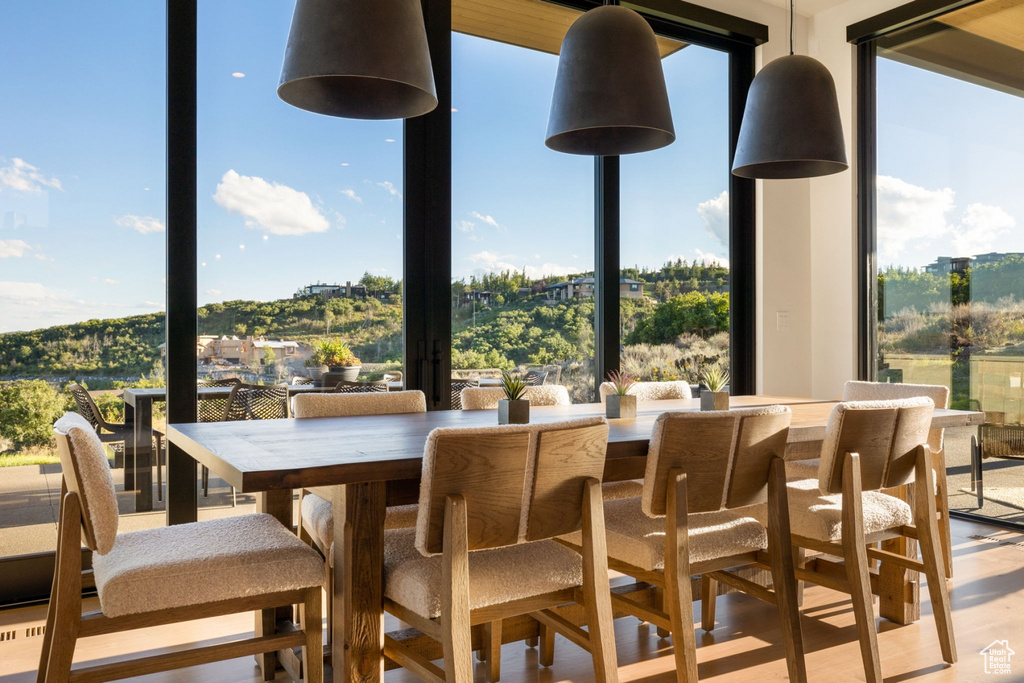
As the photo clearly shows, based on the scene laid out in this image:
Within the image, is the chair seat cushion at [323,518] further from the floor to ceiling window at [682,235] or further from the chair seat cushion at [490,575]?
the floor to ceiling window at [682,235]

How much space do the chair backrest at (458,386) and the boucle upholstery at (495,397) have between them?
0.86 m

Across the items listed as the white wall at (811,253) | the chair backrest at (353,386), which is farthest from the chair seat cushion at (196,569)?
the white wall at (811,253)

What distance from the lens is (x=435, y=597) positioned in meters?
1.80

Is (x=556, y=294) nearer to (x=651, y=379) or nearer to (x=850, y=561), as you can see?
(x=651, y=379)

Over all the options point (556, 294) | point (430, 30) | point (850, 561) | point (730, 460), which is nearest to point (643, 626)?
point (850, 561)

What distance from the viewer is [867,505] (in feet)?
8.61

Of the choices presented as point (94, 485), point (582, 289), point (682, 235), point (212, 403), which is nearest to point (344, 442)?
point (94, 485)

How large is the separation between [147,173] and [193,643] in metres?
1.96

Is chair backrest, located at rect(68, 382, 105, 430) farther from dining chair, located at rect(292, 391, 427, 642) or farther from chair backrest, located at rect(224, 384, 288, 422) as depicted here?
dining chair, located at rect(292, 391, 427, 642)

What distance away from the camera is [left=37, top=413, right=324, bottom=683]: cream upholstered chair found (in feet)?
5.75

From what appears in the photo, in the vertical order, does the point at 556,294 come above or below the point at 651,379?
above

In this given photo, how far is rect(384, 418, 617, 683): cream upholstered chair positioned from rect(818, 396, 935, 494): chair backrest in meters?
0.85

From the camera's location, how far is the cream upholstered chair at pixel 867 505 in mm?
2350

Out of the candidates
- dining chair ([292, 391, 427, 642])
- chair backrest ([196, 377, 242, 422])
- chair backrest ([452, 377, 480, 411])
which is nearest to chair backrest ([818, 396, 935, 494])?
dining chair ([292, 391, 427, 642])
